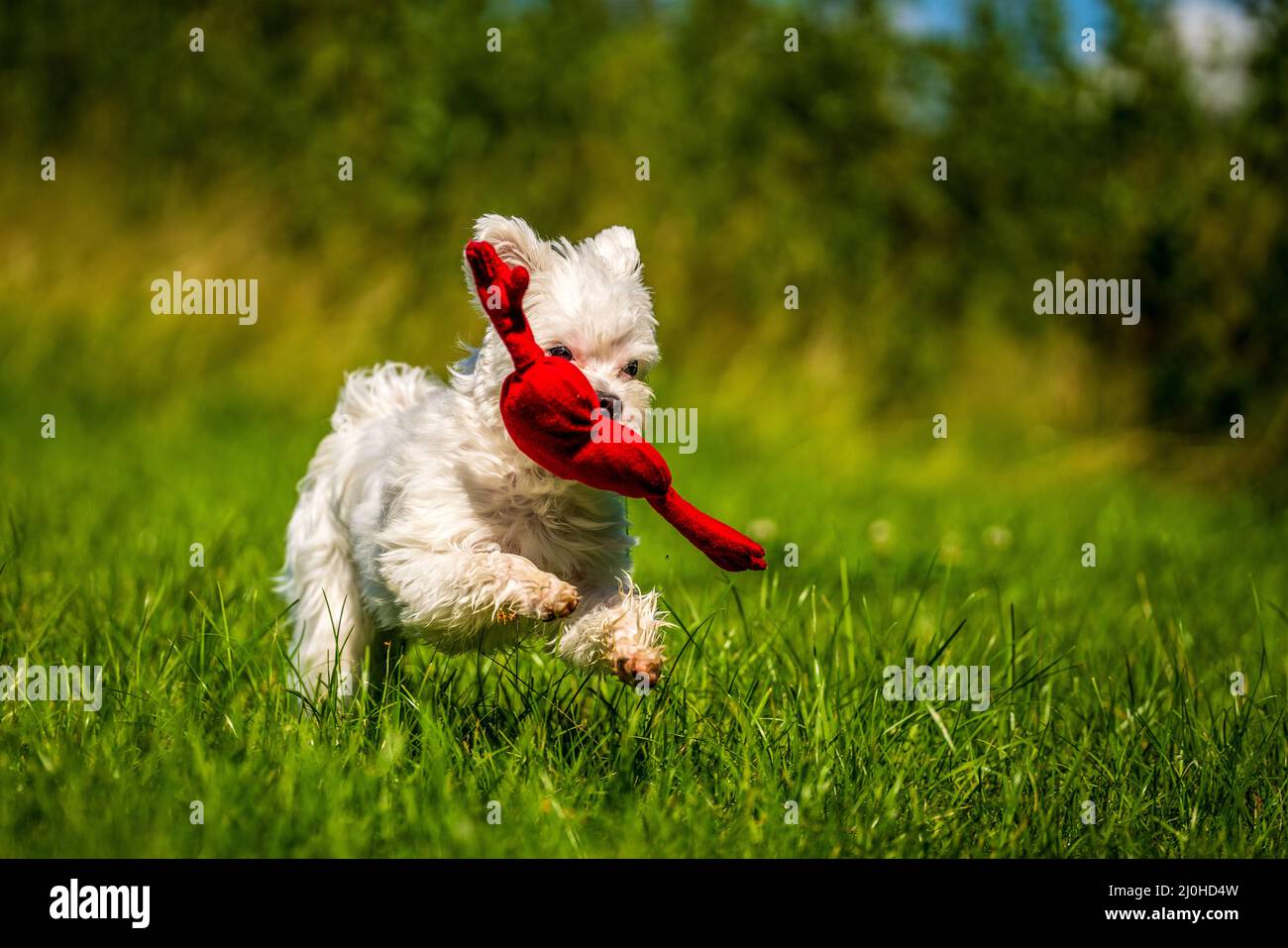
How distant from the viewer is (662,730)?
351cm

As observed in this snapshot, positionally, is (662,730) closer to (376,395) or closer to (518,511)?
(518,511)

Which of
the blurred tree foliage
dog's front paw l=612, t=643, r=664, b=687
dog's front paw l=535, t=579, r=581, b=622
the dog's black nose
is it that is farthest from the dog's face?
the blurred tree foliage

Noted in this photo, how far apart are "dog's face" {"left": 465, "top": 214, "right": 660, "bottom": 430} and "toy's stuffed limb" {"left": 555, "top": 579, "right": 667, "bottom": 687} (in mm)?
451

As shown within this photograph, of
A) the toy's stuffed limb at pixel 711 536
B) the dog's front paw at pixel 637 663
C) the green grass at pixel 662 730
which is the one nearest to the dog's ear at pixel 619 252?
the toy's stuffed limb at pixel 711 536

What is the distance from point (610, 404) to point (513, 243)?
21.2 inches

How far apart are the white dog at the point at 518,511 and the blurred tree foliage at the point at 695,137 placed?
786 centimetres

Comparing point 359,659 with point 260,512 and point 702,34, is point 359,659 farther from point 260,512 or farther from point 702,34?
point 702,34

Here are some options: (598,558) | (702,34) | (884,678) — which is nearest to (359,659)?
(598,558)

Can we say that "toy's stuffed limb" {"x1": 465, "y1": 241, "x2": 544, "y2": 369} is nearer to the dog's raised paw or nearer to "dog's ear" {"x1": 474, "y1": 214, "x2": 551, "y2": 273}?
"dog's ear" {"x1": 474, "y1": 214, "x2": 551, "y2": 273}

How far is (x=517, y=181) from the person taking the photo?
11430 millimetres

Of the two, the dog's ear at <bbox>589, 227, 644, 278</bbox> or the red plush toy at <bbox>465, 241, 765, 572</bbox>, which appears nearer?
the red plush toy at <bbox>465, 241, 765, 572</bbox>

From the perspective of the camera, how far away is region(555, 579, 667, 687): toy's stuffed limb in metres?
3.06

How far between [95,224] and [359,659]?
26.0ft

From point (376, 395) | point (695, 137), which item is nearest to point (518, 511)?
point (376, 395)
